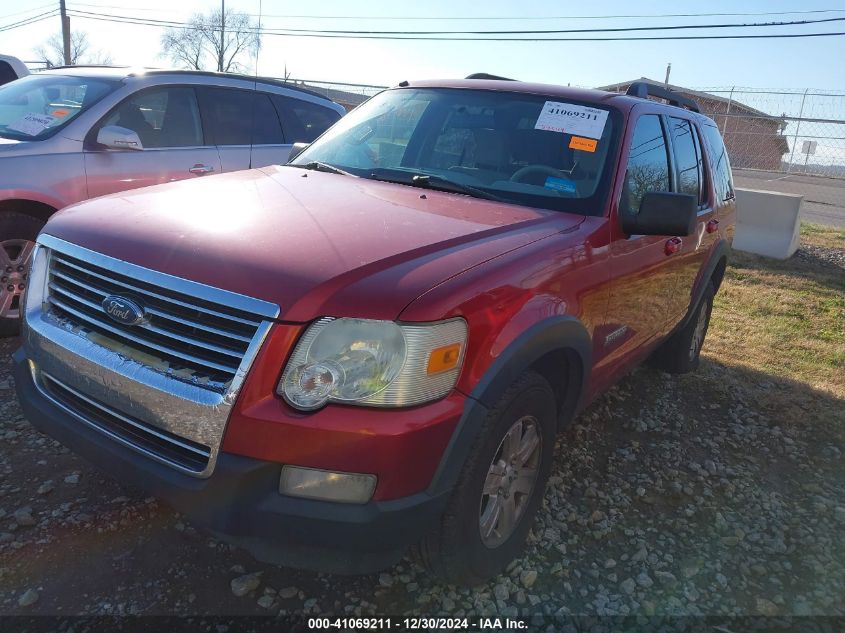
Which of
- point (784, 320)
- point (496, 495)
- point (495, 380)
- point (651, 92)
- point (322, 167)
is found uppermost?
point (651, 92)

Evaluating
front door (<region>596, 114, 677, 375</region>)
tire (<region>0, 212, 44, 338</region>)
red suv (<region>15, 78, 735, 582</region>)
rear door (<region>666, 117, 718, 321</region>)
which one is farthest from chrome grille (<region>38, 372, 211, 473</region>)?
rear door (<region>666, 117, 718, 321</region>)

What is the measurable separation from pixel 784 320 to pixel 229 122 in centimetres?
571

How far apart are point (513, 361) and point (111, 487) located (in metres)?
1.92

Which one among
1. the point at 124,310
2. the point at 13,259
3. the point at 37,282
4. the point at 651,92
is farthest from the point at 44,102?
the point at 651,92

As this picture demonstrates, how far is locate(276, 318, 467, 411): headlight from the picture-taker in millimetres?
1886

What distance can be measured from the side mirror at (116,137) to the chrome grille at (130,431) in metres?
2.65

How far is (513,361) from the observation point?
221cm

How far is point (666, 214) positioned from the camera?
286 cm

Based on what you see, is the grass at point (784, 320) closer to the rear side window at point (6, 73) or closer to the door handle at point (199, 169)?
the door handle at point (199, 169)

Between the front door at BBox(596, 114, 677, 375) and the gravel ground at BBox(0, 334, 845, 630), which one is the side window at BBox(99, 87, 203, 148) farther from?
the front door at BBox(596, 114, 677, 375)

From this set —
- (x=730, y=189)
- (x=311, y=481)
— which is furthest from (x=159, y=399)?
(x=730, y=189)

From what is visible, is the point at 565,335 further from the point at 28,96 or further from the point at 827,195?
the point at 827,195

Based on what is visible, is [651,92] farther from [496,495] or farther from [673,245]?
[496,495]

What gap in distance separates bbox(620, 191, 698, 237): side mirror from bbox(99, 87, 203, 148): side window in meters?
3.78
